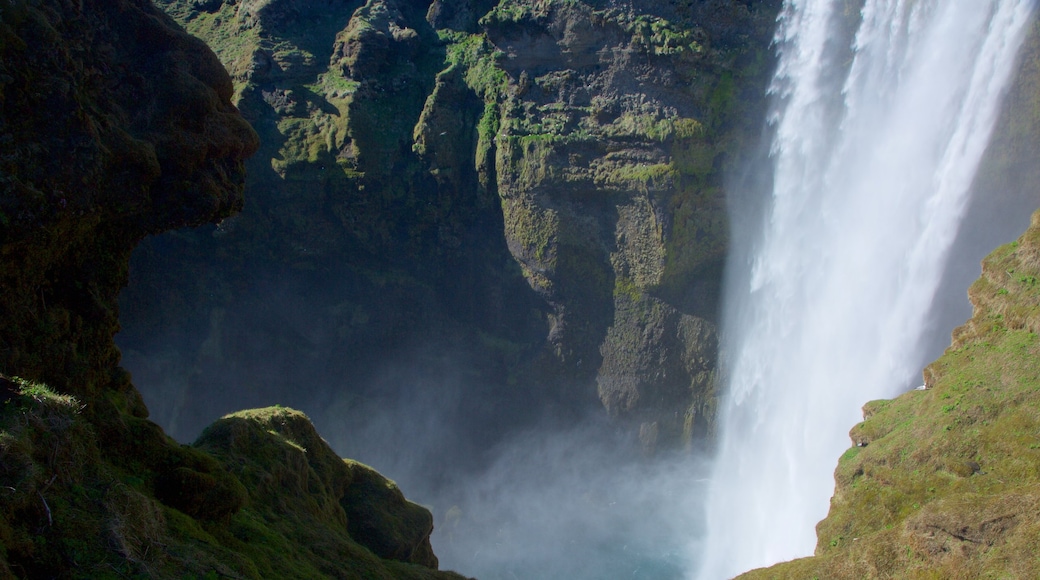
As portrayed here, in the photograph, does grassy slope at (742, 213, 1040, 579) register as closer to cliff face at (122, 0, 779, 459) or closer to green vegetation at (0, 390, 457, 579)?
green vegetation at (0, 390, 457, 579)

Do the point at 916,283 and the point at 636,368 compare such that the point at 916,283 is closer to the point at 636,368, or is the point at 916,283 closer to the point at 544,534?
the point at 636,368

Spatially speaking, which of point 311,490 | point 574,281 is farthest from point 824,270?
point 311,490

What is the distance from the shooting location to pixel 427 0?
47969mm

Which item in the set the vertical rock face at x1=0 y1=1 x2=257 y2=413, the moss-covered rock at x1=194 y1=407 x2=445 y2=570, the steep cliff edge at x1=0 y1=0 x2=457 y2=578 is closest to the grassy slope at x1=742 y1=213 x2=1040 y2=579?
the moss-covered rock at x1=194 y1=407 x2=445 y2=570

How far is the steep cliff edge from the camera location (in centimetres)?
1006

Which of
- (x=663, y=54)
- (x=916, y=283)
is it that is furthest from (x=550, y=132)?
(x=916, y=283)

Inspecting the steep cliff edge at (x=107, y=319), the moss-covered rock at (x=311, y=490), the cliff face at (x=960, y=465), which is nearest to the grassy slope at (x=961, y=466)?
the cliff face at (x=960, y=465)

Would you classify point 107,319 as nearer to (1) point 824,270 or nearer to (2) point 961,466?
(2) point 961,466

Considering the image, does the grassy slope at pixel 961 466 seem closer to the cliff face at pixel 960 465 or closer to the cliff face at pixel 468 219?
the cliff face at pixel 960 465

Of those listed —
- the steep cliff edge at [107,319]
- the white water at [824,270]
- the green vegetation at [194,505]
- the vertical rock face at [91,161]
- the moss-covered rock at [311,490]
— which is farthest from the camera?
the white water at [824,270]

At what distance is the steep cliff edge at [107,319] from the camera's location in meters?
10.1

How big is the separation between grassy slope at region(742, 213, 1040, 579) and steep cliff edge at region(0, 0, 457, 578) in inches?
393

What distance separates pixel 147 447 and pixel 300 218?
105ft

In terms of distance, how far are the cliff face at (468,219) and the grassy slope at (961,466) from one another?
21.1m
